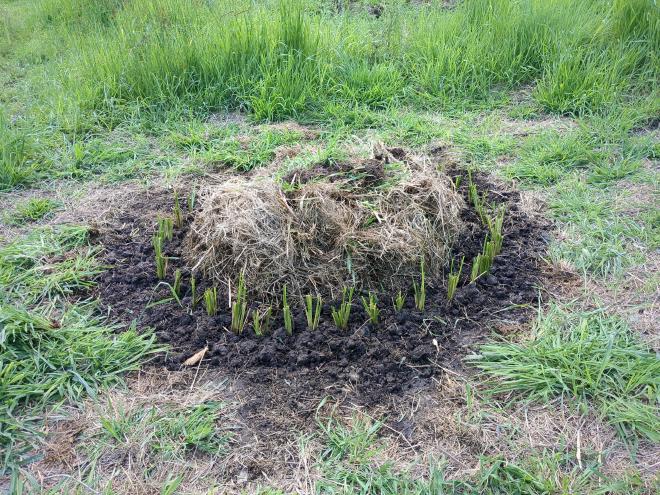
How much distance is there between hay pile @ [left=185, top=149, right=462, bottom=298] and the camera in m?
3.07

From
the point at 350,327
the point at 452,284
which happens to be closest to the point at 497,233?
the point at 452,284

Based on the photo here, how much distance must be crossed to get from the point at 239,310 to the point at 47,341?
877 millimetres

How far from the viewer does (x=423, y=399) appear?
2.60m

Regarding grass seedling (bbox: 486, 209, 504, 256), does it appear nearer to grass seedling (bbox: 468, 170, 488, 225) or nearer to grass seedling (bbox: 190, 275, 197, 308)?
grass seedling (bbox: 468, 170, 488, 225)

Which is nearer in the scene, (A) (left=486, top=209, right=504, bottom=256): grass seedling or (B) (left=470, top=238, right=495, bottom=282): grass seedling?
(B) (left=470, top=238, right=495, bottom=282): grass seedling

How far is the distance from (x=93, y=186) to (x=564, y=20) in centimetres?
406

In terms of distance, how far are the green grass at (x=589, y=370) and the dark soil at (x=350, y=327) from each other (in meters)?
0.20

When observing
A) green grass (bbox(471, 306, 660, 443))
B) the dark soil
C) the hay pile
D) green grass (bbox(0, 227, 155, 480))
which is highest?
the hay pile

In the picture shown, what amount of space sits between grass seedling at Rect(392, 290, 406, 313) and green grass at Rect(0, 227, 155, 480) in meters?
1.19

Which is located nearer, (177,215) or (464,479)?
(464,479)

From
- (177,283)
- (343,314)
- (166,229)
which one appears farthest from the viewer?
(166,229)

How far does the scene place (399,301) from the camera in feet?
9.77

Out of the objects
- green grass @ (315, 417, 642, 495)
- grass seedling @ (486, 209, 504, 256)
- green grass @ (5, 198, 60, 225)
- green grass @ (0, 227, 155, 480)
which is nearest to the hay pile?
grass seedling @ (486, 209, 504, 256)

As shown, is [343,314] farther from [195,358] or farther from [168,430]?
[168,430]
